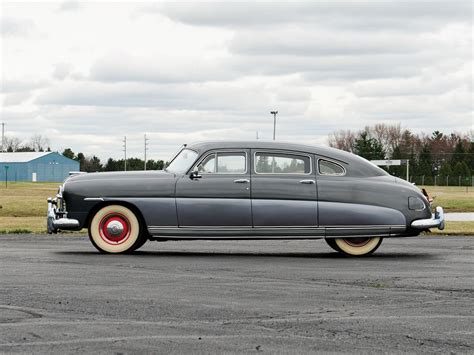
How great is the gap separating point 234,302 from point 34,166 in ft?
424

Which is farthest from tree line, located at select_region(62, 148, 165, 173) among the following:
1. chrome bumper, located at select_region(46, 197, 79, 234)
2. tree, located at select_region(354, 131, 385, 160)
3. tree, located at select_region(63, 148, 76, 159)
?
chrome bumper, located at select_region(46, 197, 79, 234)


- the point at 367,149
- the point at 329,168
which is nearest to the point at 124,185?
the point at 329,168

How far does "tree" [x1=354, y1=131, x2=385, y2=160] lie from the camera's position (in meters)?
136

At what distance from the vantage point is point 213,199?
45.7ft

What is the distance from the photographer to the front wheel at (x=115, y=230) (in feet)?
46.1

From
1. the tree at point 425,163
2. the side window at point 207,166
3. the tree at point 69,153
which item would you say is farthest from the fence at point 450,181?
the side window at point 207,166

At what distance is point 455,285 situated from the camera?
33.8ft

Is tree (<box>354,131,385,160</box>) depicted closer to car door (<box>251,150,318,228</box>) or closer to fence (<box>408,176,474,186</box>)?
fence (<box>408,176,474,186</box>)

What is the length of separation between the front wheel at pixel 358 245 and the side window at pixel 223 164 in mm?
1918

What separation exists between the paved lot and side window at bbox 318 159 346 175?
4.24ft

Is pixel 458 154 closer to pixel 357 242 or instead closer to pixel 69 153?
pixel 69 153

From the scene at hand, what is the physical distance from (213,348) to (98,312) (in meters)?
1.89

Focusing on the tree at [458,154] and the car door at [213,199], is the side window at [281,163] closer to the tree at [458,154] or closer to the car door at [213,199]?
the car door at [213,199]

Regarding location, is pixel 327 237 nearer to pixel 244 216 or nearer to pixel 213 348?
pixel 244 216
